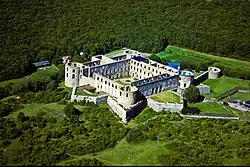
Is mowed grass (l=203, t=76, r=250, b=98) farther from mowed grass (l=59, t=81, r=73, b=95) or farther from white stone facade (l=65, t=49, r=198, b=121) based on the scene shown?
mowed grass (l=59, t=81, r=73, b=95)

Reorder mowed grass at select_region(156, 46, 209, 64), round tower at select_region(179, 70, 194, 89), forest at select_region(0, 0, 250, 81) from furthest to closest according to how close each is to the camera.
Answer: mowed grass at select_region(156, 46, 209, 64), forest at select_region(0, 0, 250, 81), round tower at select_region(179, 70, 194, 89)

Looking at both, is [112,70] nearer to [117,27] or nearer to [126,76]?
[126,76]

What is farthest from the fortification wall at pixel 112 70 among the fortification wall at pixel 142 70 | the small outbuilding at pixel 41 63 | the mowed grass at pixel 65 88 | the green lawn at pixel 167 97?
the small outbuilding at pixel 41 63

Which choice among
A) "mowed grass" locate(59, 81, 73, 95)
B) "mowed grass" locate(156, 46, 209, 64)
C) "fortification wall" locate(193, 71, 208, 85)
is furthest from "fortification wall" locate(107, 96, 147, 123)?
"mowed grass" locate(156, 46, 209, 64)

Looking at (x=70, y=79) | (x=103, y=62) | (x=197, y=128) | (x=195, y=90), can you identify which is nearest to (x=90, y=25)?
(x=103, y=62)

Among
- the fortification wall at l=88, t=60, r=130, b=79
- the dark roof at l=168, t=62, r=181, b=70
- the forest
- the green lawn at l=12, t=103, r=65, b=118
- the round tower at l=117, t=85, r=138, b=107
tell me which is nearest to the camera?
the green lawn at l=12, t=103, r=65, b=118

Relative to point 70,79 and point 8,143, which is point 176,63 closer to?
point 70,79

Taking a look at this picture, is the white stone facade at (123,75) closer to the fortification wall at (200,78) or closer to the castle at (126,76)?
the castle at (126,76)
